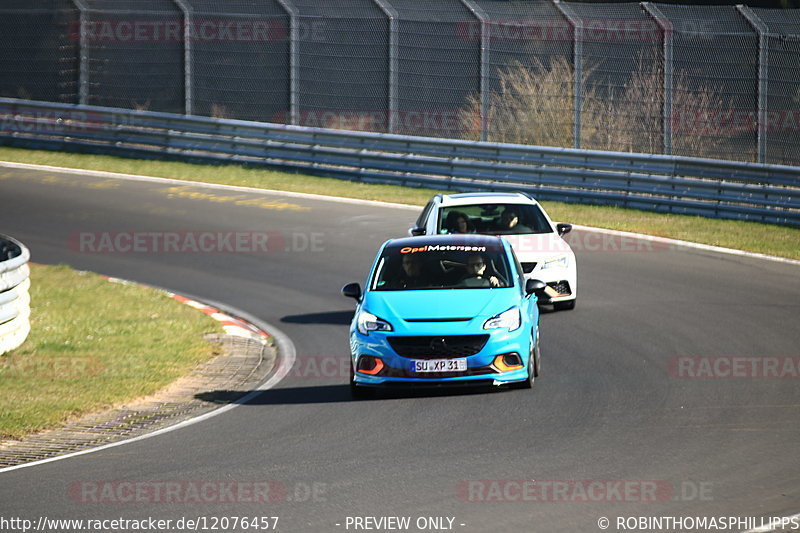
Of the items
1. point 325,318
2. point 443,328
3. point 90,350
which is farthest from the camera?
point 325,318

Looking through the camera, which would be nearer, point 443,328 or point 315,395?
point 443,328

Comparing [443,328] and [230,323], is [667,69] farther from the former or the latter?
[443,328]

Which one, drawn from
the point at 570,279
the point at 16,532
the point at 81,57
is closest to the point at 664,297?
the point at 570,279

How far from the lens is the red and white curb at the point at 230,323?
1504 centimetres

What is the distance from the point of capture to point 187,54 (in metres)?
28.8

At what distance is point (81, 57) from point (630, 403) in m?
22.3

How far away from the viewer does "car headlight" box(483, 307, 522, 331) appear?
36.7ft

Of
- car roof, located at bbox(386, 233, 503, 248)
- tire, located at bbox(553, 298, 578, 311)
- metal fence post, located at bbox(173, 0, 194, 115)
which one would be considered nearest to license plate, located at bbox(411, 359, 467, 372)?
car roof, located at bbox(386, 233, 503, 248)

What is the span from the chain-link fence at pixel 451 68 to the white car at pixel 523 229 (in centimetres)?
869

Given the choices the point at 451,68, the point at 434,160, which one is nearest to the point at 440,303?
the point at 434,160

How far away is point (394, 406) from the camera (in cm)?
1105

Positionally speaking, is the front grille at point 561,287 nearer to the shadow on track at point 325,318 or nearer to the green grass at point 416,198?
the shadow on track at point 325,318

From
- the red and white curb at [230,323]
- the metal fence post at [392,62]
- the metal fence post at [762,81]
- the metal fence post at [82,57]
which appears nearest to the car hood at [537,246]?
the red and white curb at [230,323]

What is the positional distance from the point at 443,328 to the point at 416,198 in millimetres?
14435
